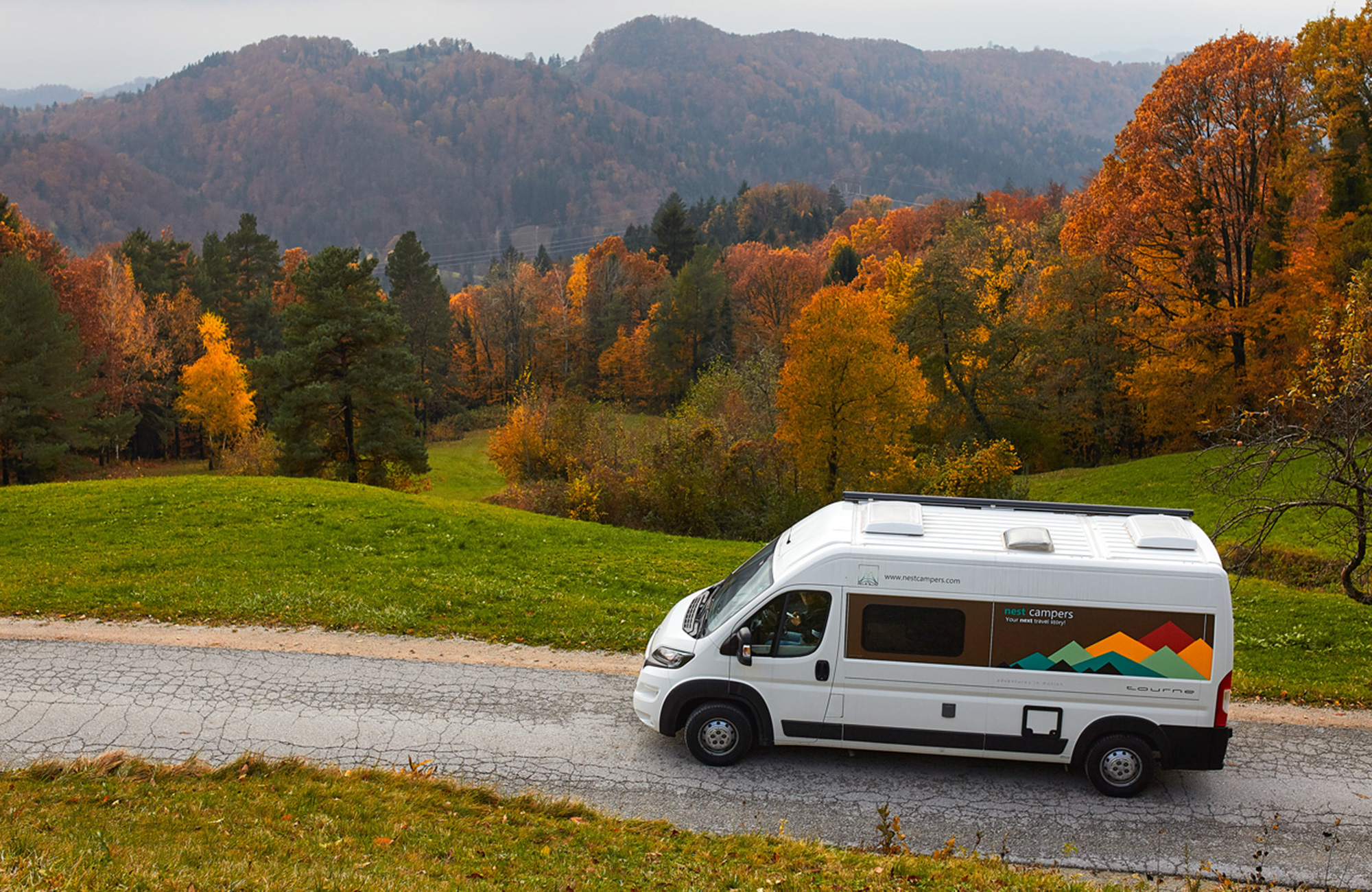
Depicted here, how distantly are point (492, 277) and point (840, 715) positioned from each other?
87.2m

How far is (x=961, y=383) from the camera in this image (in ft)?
148

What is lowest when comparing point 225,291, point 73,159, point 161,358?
point 161,358

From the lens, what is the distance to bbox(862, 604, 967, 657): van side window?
32.8ft

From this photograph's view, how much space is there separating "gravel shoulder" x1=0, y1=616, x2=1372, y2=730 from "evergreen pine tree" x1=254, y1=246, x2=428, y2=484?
79.4 ft

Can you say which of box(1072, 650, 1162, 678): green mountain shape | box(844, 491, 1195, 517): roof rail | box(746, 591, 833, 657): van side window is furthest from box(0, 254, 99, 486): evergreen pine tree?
box(1072, 650, 1162, 678): green mountain shape

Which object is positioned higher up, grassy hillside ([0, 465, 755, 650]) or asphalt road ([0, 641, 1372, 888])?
asphalt road ([0, 641, 1372, 888])

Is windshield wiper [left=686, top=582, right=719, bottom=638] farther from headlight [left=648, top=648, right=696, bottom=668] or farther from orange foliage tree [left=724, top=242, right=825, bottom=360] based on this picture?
orange foliage tree [left=724, top=242, right=825, bottom=360]

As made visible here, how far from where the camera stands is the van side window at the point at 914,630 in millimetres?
10000

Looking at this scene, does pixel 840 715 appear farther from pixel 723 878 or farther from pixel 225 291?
pixel 225 291

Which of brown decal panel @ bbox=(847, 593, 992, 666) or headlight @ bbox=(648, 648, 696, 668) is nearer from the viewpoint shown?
brown decal panel @ bbox=(847, 593, 992, 666)

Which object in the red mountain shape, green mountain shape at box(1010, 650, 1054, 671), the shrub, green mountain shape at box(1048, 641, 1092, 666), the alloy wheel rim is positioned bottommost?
the shrub

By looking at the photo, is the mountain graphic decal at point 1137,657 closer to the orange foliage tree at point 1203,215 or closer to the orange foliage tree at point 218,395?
the orange foliage tree at point 1203,215

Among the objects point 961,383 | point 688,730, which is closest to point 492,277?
point 961,383

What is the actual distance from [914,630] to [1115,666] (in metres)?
2.23
